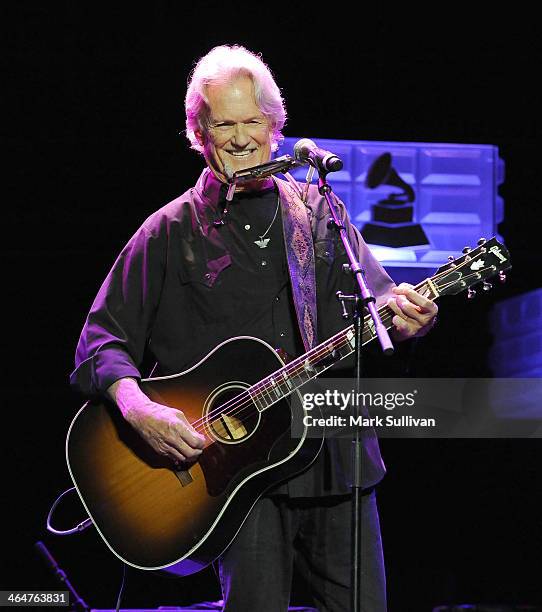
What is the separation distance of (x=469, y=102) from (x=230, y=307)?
2.51 m

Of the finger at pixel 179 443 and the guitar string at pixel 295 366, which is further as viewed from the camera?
the guitar string at pixel 295 366

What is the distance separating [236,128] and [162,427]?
99 centimetres

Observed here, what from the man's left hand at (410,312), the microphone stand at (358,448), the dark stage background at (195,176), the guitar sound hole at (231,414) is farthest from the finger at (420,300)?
the dark stage background at (195,176)

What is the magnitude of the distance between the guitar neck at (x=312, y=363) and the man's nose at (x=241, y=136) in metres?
0.70

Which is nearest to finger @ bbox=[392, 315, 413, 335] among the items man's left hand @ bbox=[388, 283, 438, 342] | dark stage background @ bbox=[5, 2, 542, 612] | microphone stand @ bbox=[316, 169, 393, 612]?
man's left hand @ bbox=[388, 283, 438, 342]

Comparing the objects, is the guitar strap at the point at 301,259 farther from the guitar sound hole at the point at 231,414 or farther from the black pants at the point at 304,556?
the black pants at the point at 304,556

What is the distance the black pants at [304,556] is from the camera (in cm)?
249

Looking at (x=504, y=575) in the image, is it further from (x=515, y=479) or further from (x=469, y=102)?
(x=469, y=102)

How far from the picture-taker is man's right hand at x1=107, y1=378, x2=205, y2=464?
8.32 ft

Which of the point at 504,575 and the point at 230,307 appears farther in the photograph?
the point at 504,575

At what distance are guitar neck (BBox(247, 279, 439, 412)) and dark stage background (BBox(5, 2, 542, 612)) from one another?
1940 mm

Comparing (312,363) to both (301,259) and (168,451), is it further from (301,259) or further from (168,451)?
A: (168,451)

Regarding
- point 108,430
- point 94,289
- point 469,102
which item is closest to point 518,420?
point 469,102

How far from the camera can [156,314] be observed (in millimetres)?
2844
